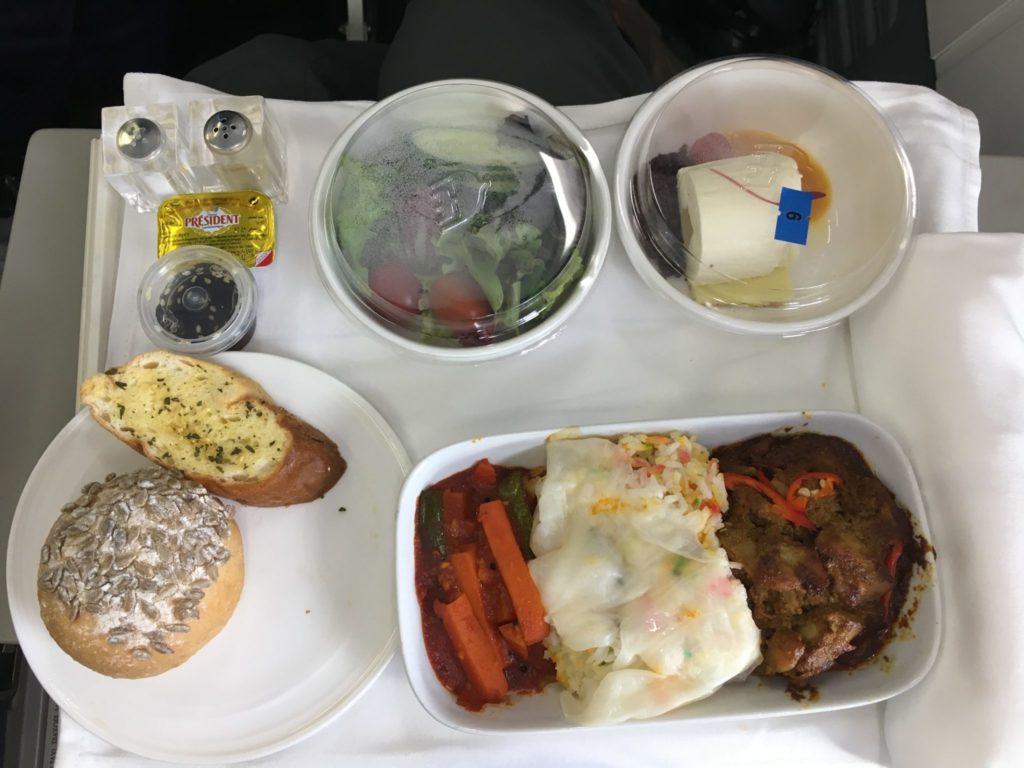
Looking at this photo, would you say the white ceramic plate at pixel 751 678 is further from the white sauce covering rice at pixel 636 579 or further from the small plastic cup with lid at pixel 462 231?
the small plastic cup with lid at pixel 462 231

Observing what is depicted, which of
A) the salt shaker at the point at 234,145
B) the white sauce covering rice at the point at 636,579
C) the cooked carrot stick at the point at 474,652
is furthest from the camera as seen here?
the salt shaker at the point at 234,145

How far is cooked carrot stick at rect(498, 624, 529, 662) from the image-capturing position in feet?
4.20

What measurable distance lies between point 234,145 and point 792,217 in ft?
3.40

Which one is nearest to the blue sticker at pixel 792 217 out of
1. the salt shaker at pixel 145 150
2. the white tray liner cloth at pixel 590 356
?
the white tray liner cloth at pixel 590 356

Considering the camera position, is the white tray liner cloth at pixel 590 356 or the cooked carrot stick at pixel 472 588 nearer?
the cooked carrot stick at pixel 472 588

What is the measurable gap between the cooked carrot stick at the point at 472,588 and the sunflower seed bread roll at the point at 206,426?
0.98 ft

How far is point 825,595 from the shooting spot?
1231 mm

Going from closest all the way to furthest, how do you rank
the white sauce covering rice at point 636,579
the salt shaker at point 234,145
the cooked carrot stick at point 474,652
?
the white sauce covering rice at point 636,579 → the cooked carrot stick at point 474,652 → the salt shaker at point 234,145

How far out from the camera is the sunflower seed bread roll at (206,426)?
1.30m

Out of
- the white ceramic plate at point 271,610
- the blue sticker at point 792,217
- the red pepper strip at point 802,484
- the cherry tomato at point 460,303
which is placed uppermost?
the blue sticker at point 792,217

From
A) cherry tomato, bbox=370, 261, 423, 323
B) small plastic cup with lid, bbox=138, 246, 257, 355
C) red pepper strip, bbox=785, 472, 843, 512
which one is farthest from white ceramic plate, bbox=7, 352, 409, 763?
red pepper strip, bbox=785, 472, 843, 512

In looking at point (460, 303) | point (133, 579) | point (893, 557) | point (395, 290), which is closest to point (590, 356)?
point (460, 303)

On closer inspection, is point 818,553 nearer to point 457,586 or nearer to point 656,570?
point 656,570

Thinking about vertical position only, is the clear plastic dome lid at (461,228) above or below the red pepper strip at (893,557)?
above
